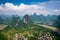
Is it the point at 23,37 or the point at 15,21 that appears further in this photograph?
the point at 15,21

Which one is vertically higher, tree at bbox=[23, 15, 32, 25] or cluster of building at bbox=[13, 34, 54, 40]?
tree at bbox=[23, 15, 32, 25]

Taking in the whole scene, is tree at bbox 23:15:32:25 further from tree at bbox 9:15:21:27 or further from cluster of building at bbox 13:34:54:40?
cluster of building at bbox 13:34:54:40

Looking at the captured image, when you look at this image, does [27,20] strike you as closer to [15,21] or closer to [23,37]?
[15,21]

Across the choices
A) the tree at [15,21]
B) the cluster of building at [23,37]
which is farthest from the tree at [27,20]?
the cluster of building at [23,37]

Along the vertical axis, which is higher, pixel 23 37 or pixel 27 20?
pixel 27 20

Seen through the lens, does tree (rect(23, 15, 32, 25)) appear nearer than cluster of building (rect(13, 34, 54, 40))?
No

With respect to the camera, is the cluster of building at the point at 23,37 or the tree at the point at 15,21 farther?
the tree at the point at 15,21

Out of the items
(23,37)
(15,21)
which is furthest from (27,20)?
(23,37)

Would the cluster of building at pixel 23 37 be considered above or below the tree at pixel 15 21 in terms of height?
below

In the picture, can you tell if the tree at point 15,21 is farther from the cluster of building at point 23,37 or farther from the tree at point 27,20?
the cluster of building at point 23,37

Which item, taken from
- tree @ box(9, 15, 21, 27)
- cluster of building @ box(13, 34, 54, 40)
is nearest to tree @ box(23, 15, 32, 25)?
tree @ box(9, 15, 21, 27)

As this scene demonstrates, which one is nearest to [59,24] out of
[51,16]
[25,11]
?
[51,16]
